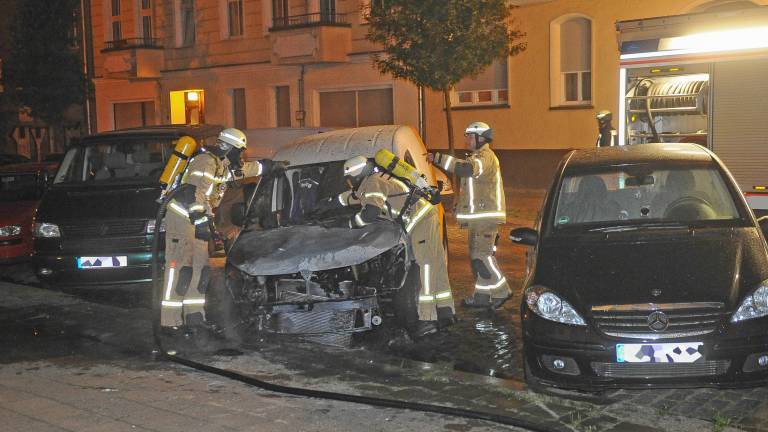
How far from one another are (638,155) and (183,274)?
407 cm

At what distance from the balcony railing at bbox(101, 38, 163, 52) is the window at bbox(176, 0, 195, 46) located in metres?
0.77

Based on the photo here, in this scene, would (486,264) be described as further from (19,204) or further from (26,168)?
(26,168)

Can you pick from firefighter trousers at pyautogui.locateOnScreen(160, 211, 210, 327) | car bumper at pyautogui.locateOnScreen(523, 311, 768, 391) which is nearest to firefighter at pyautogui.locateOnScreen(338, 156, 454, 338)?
firefighter trousers at pyautogui.locateOnScreen(160, 211, 210, 327)

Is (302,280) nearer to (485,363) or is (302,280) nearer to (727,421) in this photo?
(485,363)

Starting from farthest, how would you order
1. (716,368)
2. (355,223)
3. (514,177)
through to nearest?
(514,177)
(355,223)
(716,368)

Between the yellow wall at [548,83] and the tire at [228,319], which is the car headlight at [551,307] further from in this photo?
the yellow wall at [548,83]

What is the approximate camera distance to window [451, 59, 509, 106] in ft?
68.7

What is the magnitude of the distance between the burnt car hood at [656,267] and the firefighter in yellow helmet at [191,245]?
10.7ft

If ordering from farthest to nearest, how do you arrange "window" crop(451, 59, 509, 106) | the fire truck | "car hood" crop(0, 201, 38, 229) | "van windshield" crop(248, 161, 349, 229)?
1. "window" crop(451, 59, 509, 106)
2. "car hood" crop(0, 201, 38, 229)
3. the fire truck
4. "van windshield" crop(248, 161, 349, 229)

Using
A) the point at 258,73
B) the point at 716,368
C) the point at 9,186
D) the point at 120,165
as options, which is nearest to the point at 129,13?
the point at 258,73

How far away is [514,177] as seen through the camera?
20.8m

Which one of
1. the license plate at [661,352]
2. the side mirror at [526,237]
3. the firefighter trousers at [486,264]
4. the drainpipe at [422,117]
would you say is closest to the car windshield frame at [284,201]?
the firefighter trousers at [486,264]

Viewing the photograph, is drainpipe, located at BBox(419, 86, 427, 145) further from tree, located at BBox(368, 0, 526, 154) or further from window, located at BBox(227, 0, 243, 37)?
window, located at BBox(227, 0, 243, 37)

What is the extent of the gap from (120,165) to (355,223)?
4197mm
